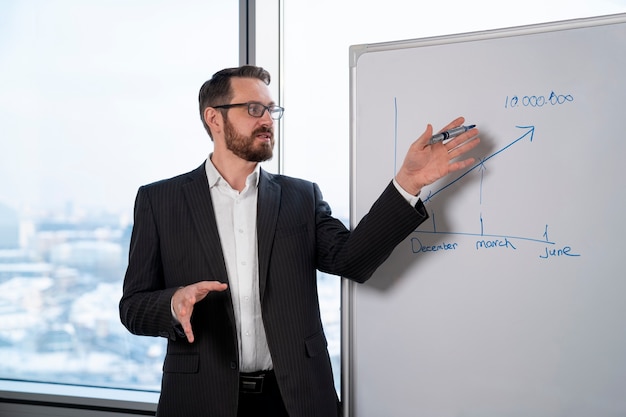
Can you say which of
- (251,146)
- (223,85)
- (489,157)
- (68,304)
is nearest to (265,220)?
(251,146)

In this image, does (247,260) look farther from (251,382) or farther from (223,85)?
(223,85)

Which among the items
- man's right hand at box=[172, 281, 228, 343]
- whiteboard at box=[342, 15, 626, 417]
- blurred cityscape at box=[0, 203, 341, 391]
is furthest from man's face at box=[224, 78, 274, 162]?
blurred cityscape at box=[0, 203, 341, 391]

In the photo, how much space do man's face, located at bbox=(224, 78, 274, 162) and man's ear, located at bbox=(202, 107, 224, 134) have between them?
0.10 ft

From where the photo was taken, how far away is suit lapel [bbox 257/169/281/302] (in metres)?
1.64

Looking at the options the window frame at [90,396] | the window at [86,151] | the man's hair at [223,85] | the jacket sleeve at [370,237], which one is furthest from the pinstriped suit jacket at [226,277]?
the window at [86,151]

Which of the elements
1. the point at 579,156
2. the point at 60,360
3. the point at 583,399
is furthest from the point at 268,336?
the point at 60,360

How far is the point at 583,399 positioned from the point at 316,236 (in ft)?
2.80

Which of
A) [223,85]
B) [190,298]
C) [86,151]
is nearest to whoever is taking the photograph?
[190,298]

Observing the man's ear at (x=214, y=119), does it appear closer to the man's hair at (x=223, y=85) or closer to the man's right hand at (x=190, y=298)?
the man's hair at (x=223, y=85)

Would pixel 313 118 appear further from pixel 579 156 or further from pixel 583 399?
pixel 583 399

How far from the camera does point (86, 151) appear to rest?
9.20ft

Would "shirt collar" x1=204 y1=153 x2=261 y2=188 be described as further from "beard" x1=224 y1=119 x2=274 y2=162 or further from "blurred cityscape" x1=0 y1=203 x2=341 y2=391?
"blurred cityscape" x1=0 y1=203 x2=341 y2=391

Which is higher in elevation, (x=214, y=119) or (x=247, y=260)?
(x=214, y=119)

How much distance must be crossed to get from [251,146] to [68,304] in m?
1.68
